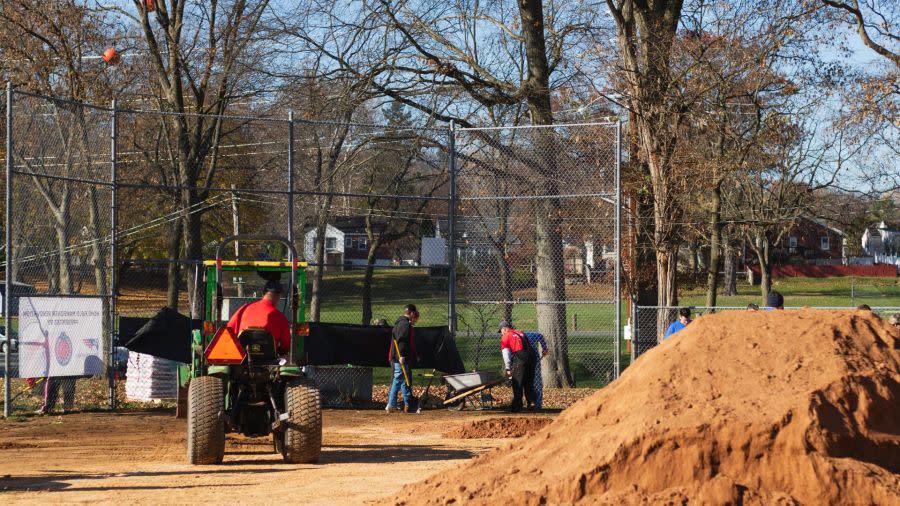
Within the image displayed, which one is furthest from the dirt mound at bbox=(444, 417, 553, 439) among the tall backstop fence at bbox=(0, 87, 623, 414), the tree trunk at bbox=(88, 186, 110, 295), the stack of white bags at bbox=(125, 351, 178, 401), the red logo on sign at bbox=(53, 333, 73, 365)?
the tree trunk at bbox=(88, 186, 110, 295)

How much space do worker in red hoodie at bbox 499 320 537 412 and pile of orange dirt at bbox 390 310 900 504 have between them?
Result: 798 cm

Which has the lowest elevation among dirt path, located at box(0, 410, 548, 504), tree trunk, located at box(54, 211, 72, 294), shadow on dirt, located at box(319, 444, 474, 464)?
shadow on dirt, located at box(319, 444, 474, 464)

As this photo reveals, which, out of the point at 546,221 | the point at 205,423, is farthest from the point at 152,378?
the point at 546,221

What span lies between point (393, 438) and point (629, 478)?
6.53 m

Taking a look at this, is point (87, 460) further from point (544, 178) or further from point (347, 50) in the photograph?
point (347, 50)

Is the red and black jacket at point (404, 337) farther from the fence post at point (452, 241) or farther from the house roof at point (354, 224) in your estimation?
the house roof at point (354, 224)

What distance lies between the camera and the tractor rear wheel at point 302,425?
1055 cm

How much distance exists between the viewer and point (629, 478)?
7262 mm

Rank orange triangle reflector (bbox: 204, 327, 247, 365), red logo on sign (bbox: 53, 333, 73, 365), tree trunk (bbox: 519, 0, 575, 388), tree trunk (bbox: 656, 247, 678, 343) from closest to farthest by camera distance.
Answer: orange triangle reflector (bbox: 204, 327, 247, 365) → red logo on sign (bbox: 53, 333, 73, 365) → tree trunk (bbox: 519, 0, 575, 388) → tree trunk (bbox: 656, 247, 678, 343)

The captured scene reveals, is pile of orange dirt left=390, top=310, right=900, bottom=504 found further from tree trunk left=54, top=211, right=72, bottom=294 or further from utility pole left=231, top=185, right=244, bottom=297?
tree trunk left=54, top=211, right=72, bottom=294

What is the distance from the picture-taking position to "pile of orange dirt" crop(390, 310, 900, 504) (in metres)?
7.07

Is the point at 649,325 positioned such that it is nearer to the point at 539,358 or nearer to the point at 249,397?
the point at 539,358

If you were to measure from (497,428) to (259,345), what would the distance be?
13.8 ft

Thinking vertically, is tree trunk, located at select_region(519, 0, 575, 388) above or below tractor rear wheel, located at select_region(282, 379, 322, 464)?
above
